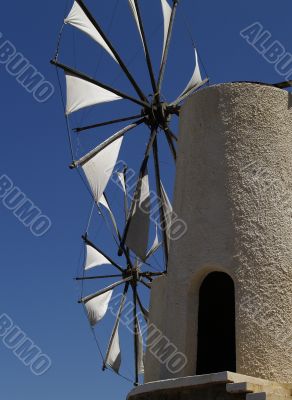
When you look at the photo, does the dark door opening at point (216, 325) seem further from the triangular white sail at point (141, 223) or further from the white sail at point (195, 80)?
the white sail at point (195, 80)

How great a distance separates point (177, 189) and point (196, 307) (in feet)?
5.36

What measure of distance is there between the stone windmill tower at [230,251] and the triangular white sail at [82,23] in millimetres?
5979

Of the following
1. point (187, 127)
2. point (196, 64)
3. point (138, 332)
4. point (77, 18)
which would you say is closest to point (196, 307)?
point (187, 127)

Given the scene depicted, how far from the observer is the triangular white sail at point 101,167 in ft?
44.1

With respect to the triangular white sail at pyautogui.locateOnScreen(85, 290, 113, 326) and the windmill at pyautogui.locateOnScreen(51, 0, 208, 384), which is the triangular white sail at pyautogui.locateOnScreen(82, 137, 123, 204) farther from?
the triangular white sail at pyautogui.locateOnScreen(85, 290, 113, 326)

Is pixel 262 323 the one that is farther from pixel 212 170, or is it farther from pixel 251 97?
pixel 251 97

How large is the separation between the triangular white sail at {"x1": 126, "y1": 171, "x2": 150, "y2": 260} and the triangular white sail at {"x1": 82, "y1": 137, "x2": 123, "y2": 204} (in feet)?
4.75

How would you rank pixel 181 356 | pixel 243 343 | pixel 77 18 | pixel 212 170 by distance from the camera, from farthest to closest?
1. pixel 77 18
2. pixel 212 170
3. pixel 181 356
4. pixel 243 343

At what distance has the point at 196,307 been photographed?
→ 307 inches

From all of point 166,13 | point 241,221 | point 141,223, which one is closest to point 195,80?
point 166,13

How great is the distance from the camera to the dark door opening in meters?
7.77

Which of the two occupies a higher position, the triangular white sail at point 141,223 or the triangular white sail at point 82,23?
the triangular white sail at point 82,23

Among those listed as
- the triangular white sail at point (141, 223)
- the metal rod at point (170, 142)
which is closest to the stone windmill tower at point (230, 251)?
the triangular white sail at point (141, 223)

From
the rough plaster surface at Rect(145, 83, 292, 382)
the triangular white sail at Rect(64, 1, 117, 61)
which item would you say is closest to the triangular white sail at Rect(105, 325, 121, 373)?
the triangular white sail at Rect(64, 1, 117, 61)
